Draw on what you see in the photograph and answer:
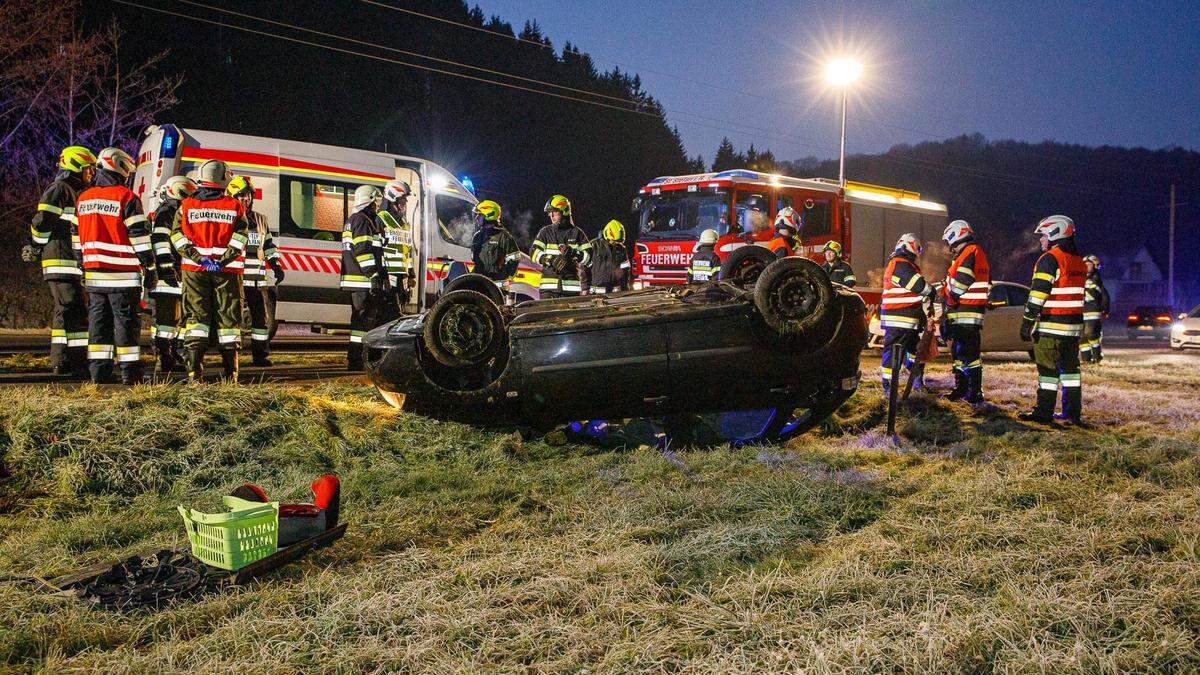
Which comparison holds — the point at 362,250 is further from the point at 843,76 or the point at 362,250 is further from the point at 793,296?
the point at 843,76

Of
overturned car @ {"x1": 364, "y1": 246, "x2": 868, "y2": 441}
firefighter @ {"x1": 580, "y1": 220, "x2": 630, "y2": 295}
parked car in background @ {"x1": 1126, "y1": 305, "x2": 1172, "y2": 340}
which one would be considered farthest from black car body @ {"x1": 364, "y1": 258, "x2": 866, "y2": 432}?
parked car in background @ {"x1": 1126, "y1": 305, "x2": 1172, "y2": 340}

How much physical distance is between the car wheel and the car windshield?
8394mm

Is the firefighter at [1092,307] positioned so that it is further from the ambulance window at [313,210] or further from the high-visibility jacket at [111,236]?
the high-visibility jacket at [111,236]

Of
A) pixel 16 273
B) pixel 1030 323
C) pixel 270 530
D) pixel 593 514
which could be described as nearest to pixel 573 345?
pixel 593 514

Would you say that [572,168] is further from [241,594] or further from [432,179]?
[241,594]

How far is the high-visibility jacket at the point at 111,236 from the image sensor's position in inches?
233

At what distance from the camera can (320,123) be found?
3167 cm

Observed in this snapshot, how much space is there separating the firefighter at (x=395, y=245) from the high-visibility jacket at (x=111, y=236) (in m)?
2.29

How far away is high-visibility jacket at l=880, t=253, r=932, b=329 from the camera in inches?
268

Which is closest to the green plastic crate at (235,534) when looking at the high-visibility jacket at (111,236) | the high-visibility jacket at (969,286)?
the high-visibility jacket at (111,236)

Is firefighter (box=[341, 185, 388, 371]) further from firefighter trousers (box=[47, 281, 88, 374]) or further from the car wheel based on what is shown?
the car wheel

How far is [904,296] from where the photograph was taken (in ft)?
22.7

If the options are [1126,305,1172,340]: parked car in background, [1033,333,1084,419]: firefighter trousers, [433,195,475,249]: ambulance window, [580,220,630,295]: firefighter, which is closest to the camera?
[1033,333,1084,419]: firefighter trousers

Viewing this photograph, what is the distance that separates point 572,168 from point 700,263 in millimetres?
34078
